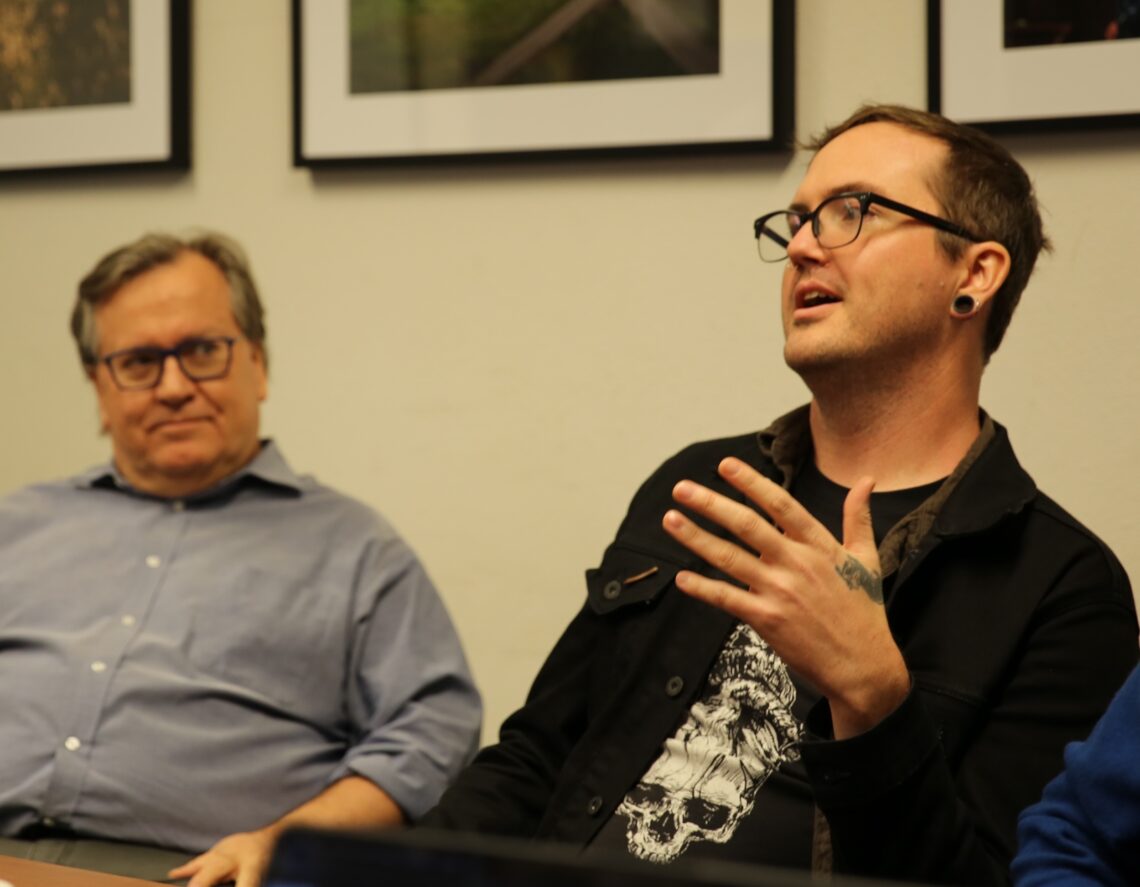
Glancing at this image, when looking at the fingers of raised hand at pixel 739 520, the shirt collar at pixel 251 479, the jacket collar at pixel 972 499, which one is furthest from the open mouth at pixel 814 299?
the shirt collar at pixel 251 479

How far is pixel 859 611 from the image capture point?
3.77 ft

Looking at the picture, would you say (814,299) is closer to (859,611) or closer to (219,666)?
(859,611)

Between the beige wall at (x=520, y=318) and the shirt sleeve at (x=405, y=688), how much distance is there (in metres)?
0.29

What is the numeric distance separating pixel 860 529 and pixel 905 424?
0.37 metres

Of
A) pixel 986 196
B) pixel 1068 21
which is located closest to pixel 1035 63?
pixel 1068 21

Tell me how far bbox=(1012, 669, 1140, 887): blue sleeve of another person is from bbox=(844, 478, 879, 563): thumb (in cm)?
22

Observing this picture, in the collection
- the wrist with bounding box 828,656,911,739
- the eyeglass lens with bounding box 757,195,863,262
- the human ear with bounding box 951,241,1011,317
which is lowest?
the wrist with bounding box 828,656,911,739

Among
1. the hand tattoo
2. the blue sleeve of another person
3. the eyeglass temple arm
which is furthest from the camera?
the eyeglass temple arm

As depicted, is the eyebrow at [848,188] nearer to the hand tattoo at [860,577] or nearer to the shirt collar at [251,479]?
the hand tattoo at [860,577]

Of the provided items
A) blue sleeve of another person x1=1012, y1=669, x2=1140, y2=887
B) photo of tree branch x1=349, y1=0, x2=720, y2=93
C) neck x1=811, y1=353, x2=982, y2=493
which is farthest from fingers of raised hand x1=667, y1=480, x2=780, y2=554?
photo of tree branch x1=349, y1=0, x2=720, y2=93

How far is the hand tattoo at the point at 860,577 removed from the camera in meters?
1.15

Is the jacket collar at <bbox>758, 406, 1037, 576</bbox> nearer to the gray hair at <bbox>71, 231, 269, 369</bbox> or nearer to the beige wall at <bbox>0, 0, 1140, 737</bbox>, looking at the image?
the beige wall at <bbox>0, 0, 1140, 737</bbox>

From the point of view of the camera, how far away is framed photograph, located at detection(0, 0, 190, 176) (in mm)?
2422

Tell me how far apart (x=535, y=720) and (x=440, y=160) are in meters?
1.04
